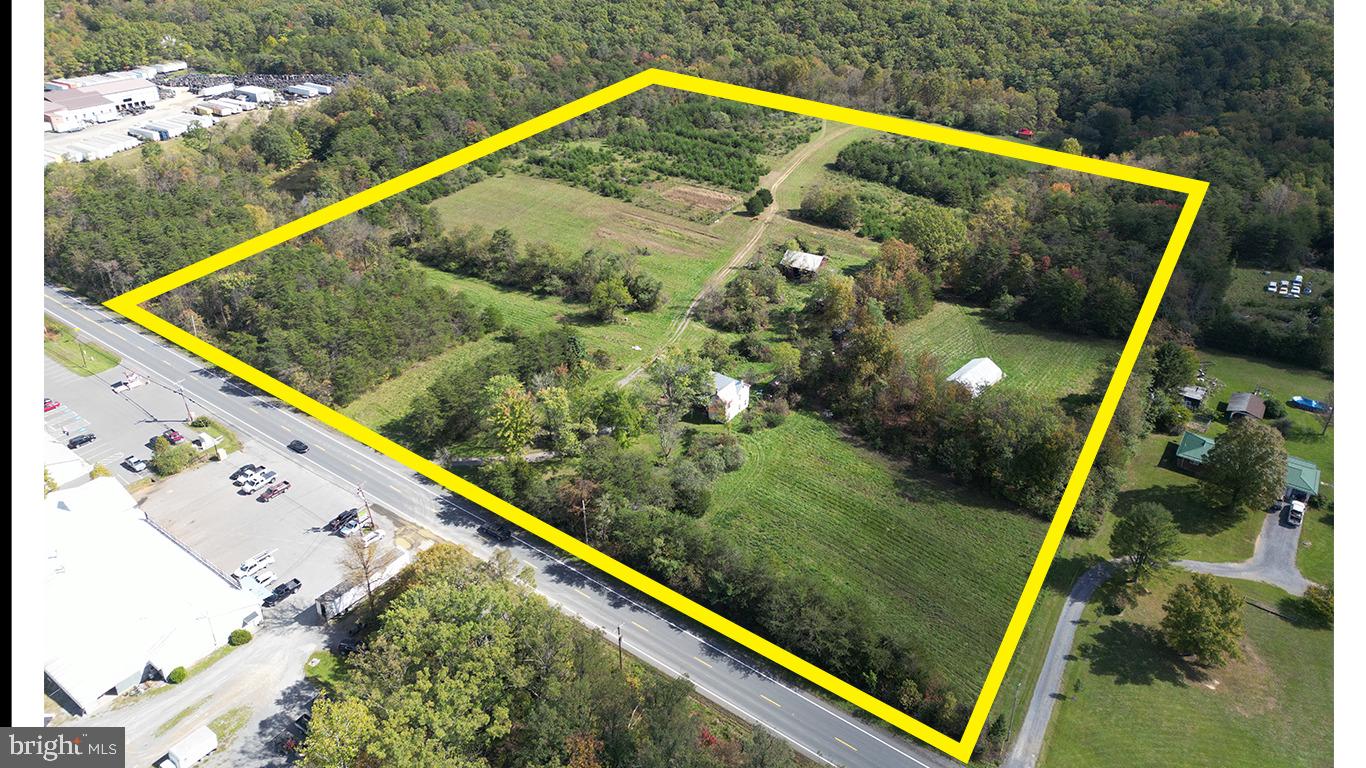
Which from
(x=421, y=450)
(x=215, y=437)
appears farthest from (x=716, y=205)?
(x=215, y=437)

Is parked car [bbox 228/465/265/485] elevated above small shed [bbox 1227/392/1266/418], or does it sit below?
below

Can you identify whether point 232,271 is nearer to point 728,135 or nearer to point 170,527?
point 170,527

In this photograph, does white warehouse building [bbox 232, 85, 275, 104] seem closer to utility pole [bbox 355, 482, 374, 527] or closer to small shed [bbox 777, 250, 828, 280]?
A: small shed [bbox 777, 250, 828, 280]

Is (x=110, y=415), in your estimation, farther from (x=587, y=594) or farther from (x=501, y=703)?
(x=501, y=703)

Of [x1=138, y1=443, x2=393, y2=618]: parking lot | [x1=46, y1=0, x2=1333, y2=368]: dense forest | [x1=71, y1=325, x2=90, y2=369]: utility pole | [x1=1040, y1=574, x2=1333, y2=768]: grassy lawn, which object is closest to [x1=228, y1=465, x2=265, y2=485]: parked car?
[x1=138, y1=443, x2=393, y2=618]: parking lot

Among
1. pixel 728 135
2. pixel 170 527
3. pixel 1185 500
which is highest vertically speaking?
pixel 728 135

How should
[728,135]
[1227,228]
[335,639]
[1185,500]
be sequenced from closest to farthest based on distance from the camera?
[335,639] < [1185,500] < [1227,228] < [728,135]
